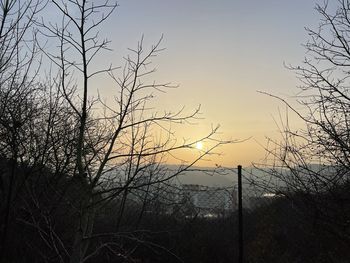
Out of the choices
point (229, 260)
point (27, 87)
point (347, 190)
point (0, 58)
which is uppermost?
point (27, 87)

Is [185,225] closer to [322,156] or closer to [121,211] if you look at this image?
[121,211]

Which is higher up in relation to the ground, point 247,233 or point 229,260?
point 247,233

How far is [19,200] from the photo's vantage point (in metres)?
8.84

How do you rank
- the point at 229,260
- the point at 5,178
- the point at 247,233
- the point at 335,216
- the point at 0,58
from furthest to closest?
the point at 247,233 < the point at 229,260 < the point at 5,178 < the point at 0,58 < the point at 335,216

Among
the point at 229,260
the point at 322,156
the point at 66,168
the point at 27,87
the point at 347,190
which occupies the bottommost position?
the point at 229,260

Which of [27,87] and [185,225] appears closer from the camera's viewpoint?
[27,87]

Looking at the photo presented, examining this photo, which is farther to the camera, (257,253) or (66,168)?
(257,253)

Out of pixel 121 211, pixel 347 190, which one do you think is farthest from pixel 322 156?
pixel 121 211

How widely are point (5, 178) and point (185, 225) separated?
4248mm

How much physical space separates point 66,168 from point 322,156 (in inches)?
222

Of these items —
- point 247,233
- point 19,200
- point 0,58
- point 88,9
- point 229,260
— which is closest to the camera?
point 88,9

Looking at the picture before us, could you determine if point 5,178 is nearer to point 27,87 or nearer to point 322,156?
point 27,87

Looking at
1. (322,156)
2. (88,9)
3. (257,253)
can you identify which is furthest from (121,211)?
(88,9)

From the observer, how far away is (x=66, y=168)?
367 inches
